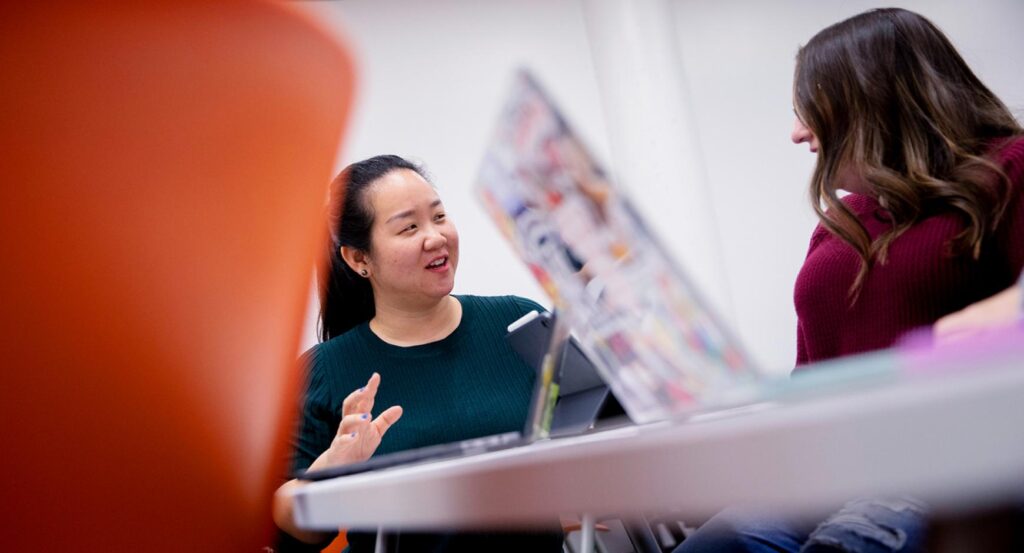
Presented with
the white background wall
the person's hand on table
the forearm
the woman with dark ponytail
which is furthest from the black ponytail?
the person's hand on table

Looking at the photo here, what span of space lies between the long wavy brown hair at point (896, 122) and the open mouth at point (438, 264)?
0.73 meters

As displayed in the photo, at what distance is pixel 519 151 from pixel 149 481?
69 centimetres

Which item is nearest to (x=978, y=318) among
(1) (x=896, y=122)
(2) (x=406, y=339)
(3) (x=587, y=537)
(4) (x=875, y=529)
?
(4) (x=875, y=529)

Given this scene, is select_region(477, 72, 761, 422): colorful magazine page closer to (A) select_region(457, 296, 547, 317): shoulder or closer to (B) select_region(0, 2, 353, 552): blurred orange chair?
(B) select_region(0, 2, 353, 552): blurred orange chair

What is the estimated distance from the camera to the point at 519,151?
55 centimetres

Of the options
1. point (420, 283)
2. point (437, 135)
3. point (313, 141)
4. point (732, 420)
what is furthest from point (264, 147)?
point (437, 135)

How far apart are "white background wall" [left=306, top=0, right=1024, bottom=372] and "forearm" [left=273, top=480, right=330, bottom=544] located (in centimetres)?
156

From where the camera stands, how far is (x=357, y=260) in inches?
69.0

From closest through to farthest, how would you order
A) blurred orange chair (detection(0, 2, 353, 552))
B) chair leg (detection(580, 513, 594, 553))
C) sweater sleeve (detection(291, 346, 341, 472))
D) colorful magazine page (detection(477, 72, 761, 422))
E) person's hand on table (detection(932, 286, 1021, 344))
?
colorful magazine page (detection(477, 72, 761, 422)) < person's hand on table (detection(932, 286, 1021, 344)) < blurred orange chair (detection(0, 2, 353, 552)) < chair leg (detection(580, 513, 594, 553)) < sweater sleeve (detection(291, 346, 341, 472))

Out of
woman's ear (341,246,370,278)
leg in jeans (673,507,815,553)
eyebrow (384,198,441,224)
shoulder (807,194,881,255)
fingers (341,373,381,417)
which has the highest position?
eyebrow (384,198,441,224)

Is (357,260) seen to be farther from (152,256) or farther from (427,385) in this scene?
(152,256)

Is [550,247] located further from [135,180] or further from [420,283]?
[420,283]

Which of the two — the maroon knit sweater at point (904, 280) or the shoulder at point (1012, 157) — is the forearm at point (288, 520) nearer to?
the maroon knit sweater at point (904, 280)

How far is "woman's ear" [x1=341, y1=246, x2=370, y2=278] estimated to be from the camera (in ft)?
5.72
